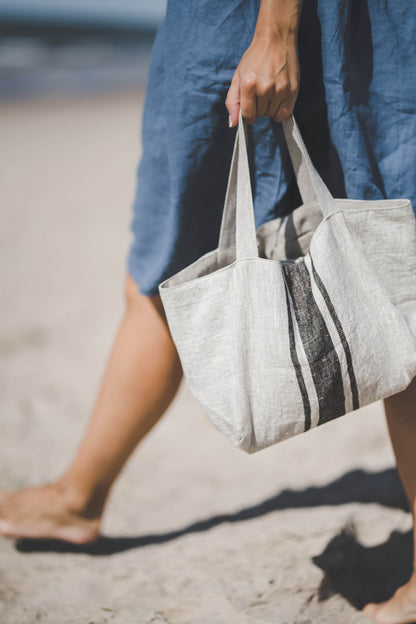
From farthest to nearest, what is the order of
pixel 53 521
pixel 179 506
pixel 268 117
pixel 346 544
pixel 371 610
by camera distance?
1. pixel 179 506
2. pixel 53 521
3. pixel 346 544
4. pixel 371 610
5. pixel 268 117

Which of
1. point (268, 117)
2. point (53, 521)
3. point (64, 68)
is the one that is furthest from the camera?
point (64, 68)

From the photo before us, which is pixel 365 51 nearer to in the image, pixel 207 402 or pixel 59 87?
pixel 207 402

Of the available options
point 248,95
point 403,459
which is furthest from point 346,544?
point 248,95

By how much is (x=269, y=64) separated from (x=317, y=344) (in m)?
0.44

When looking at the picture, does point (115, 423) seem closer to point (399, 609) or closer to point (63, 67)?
point (399, 609)

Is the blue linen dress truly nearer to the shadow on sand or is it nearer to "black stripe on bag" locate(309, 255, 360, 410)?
"black stripe on bag" locate(309, 255, 360, 410)

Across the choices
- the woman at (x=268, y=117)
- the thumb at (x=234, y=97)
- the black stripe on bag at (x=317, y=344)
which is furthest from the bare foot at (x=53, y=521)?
the thumb at (x=234, y=97)

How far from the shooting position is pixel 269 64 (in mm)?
839

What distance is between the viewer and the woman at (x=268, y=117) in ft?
2.86

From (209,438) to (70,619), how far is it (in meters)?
0.86

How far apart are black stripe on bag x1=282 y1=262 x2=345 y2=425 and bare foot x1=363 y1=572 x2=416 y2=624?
44cm

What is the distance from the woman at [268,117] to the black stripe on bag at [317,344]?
20 centimetres

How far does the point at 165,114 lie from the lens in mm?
1085

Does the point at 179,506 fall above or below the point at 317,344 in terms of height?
below
